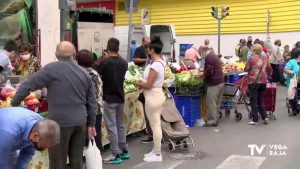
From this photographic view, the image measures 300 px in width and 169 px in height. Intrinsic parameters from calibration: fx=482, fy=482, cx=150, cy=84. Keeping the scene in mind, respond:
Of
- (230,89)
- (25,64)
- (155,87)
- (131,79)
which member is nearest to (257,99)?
(230,89)

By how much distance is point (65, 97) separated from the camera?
5.38 meters

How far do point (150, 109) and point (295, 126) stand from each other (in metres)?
4.65

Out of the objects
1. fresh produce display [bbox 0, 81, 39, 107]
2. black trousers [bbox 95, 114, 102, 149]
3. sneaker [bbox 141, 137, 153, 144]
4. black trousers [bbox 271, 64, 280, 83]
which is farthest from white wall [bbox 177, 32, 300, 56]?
fresh produce display [bbox 0, 81, 39, 107]

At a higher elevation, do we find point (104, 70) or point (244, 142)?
point (104, 70)

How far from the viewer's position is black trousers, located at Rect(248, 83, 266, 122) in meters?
10.8

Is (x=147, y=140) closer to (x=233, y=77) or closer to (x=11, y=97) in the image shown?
(x=11, y=97)

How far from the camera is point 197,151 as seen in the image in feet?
27.4

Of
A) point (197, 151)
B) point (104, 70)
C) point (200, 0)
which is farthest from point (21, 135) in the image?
point (200, 0)

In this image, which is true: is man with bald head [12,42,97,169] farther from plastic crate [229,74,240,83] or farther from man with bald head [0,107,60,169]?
plastic crate [229,74,240,83]

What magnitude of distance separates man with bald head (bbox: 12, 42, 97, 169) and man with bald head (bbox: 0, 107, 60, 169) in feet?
6.16

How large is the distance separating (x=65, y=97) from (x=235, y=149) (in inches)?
160

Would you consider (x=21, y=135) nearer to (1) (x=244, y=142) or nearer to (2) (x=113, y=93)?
(2) (x=113, y=93)

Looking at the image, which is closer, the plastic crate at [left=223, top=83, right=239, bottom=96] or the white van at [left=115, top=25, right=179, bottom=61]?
the plastic crate at [left=223, top=83, right=239, bottom=96]

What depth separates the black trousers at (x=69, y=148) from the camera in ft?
17.6
